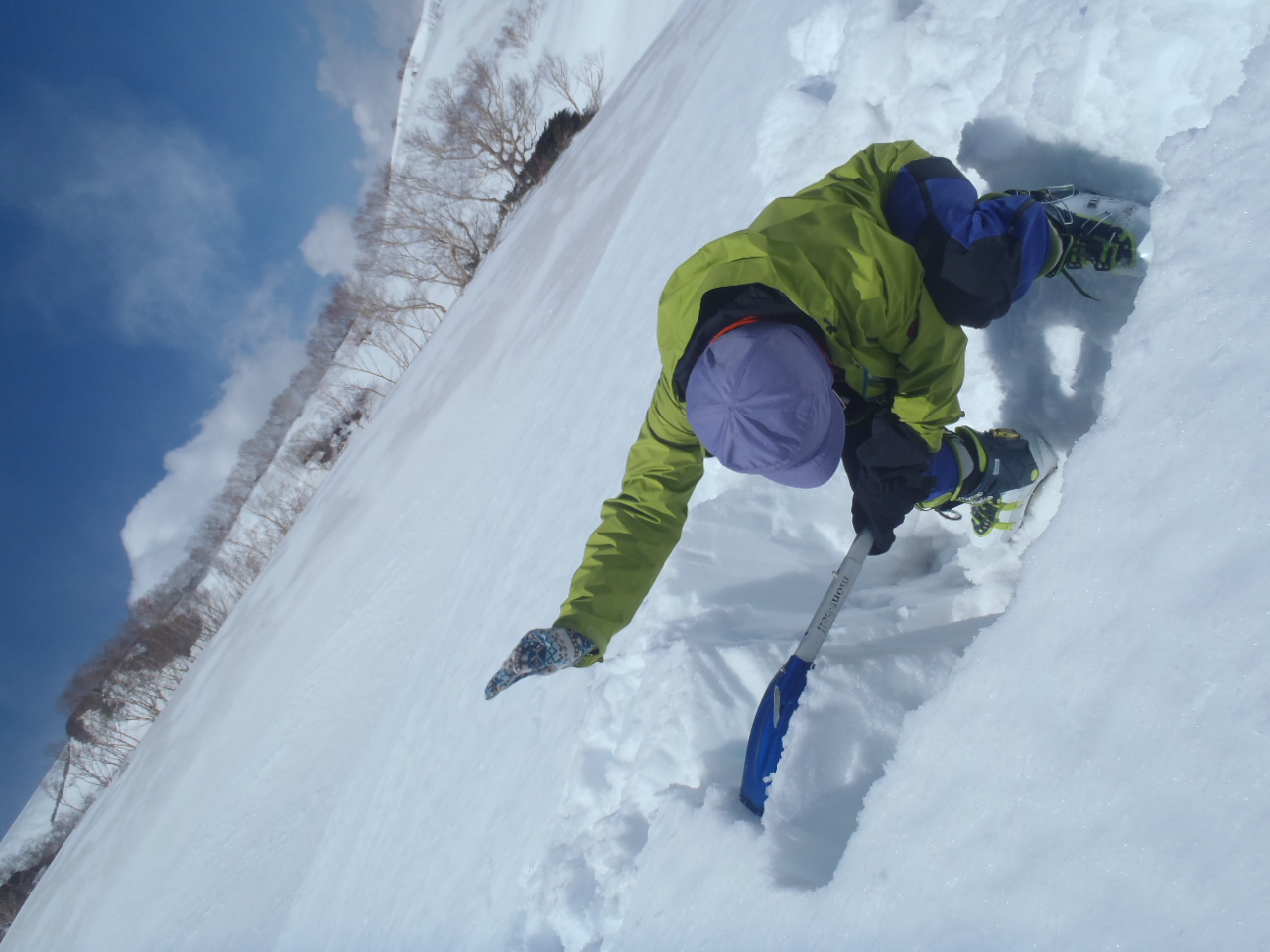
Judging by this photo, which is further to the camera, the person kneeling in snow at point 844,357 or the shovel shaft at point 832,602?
the shovel shaft at point 832,602

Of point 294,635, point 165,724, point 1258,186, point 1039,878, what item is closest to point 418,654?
point 294,635

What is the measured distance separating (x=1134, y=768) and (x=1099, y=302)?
148 centimetres

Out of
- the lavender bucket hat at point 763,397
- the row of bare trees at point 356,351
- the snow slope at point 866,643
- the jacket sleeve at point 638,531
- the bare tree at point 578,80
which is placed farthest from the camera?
the row of bare trees at point 356,351

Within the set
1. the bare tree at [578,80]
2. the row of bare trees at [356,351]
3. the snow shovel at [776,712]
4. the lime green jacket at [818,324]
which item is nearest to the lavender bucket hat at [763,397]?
the lime green jacket at [818,324]

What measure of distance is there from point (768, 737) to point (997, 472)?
37.7 inches

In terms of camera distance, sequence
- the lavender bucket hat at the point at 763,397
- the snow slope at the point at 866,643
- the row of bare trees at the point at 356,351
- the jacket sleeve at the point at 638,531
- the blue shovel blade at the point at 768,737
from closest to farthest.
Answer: the snow slope at the point at 866,643 → the lavender bucket hat at the point at 763,397 → the blue shovel blade at the point at 768,737 → the jacket sleeve at the point at 638,531 → the row of bare trees at the point at 356,351

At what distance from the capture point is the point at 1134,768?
76 cm

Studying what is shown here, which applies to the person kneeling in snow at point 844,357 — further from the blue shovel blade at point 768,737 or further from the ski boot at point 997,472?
the blue shovel blade at point 768,737

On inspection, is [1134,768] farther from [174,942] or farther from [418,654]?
[174,942]

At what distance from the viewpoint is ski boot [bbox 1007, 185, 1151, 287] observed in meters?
1.68

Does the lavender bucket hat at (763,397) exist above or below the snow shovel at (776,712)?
above

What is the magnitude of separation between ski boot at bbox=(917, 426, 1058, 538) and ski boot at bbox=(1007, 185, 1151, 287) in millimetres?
448

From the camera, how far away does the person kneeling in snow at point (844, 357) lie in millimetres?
1431

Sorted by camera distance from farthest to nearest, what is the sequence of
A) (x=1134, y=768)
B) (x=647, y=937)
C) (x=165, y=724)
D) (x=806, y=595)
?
(x=165, y=724) → (x=806, y=595) → (x=647, y=937) → (x=1134, y=768)
